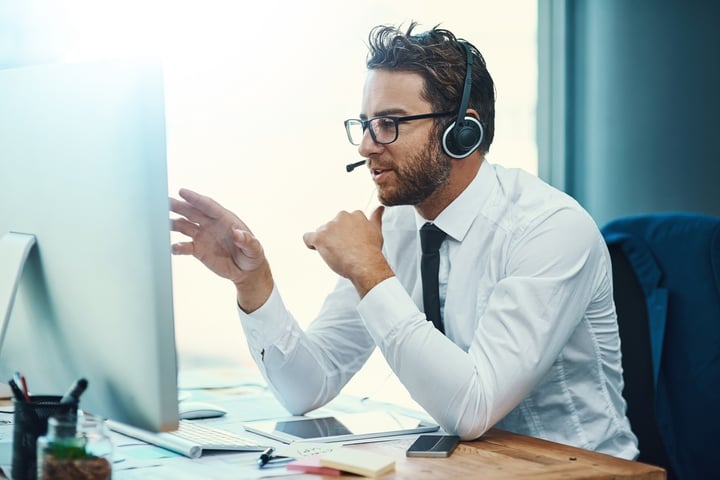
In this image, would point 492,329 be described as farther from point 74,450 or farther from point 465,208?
point 74,450

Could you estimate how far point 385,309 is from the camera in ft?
4.51

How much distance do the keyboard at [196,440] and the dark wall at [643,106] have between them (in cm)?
181

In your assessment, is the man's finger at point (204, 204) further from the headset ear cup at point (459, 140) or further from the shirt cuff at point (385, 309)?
the headset ear cup at point (459, 140)

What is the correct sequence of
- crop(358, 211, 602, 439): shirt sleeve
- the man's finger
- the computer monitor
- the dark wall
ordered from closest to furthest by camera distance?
1. the computer monitor
2. crop(358, 211, 602, 439): shirt sleeve
3. the man's finger
4. the dark wall

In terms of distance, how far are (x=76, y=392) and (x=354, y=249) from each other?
23.6 inches

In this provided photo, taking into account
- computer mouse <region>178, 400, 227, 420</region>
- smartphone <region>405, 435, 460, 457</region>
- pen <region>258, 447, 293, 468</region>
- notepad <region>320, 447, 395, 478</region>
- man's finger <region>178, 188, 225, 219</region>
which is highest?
man's finger <region>178, 188, 225, 219</region>

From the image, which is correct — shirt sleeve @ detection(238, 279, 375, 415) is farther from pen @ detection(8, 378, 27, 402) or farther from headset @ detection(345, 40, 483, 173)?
pen @ detection(8, 378, 27, 402)

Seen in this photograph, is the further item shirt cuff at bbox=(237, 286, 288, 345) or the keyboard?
shirt cuff at bbox=(237, 286, 288, 345)

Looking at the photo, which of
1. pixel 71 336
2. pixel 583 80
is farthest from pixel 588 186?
pixel 71 336

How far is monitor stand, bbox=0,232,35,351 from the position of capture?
1.06 meters

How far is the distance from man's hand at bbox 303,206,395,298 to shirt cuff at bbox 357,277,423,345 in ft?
0.08

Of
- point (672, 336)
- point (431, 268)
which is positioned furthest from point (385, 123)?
point (672, 336)

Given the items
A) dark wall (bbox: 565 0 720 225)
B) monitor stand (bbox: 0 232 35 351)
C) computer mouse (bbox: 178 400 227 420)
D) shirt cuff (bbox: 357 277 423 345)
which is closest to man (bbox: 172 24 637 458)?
shirt cuff (bbox: 357 277 423 345)

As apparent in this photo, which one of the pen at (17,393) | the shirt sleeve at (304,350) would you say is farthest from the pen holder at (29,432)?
the shirt sleeve at (304,350)
